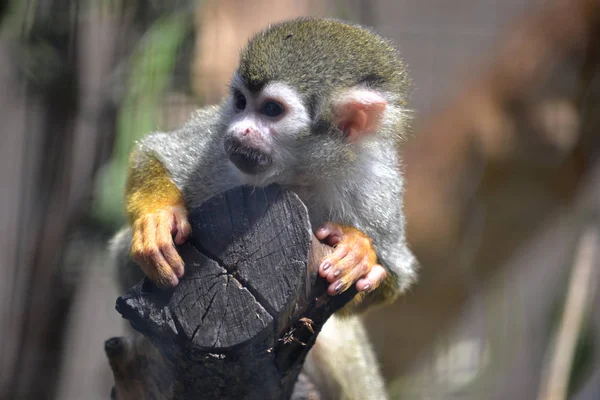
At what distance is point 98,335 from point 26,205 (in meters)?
0.99

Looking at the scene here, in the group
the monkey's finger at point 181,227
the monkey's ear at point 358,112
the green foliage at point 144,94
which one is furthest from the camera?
the green foliage at point 144,94

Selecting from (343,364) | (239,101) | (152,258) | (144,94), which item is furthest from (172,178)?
(144,94)

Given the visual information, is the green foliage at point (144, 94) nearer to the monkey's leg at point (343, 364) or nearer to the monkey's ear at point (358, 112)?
the monkey's leg at point (343, 364)

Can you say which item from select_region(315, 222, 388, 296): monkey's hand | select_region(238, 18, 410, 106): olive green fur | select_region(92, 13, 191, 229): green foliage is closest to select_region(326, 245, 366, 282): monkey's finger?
select_region(315, 222, 388, 296): monkey's hand

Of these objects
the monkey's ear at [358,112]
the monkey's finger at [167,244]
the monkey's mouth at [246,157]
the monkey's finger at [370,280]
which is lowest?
the monkey's finger at [370,280]

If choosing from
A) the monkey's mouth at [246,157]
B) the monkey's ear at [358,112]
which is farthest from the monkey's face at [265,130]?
the monkey's ear at [358,112]

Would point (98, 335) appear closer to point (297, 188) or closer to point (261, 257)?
point (297, 188)

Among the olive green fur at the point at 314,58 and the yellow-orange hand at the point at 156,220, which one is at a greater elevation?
the olive green fur at the point at 314,58

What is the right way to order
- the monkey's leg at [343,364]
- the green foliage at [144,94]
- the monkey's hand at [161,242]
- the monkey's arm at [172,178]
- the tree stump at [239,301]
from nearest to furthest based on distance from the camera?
the tree stump at [239,301]
the monkey's hand at [161,242]
the monkey's arm at [172,178]
the monkey's leg at [343,364]
the green foliage at [144,94]

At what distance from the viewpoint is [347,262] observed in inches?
68.1

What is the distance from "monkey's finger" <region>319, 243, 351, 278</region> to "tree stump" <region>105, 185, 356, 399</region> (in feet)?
0.06

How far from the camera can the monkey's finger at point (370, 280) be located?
1794mm

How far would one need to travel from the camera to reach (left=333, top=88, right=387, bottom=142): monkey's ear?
1986 mm

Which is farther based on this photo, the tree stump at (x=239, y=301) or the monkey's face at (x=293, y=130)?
the monkey's face at (x=293, y=130)
